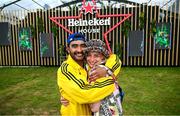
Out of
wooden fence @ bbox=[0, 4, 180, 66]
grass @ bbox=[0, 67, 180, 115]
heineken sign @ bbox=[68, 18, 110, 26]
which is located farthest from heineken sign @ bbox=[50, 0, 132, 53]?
grass @ bbox=[0, 67, 180, 115]

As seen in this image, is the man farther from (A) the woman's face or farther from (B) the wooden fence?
(B) the wooden fence

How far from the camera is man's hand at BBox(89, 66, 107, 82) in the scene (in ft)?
6.10

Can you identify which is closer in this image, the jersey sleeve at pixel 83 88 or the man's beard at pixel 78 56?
the jersey sleeve at pixel 83 88

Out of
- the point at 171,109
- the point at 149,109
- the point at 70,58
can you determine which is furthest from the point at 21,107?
the point at 70,58

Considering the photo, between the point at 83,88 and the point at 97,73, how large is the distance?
0.52 ft

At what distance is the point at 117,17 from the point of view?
463 inches

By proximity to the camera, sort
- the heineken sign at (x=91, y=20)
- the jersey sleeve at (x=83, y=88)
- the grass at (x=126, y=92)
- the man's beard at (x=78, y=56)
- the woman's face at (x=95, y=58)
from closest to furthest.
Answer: the jersey sleeve at (x=83, y=88), the woman's face at (x=95, y=58), the man's beard at (x=78, y=56), the grass at (x=126, y=92), the heineken sign at (x=91, y=20)

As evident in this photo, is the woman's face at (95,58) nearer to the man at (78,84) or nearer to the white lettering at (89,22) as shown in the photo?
the man at (78,84)

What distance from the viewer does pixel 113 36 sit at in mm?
11898

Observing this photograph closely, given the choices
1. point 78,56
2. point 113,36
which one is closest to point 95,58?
point 78,56

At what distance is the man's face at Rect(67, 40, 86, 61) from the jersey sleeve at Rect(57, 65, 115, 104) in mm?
176

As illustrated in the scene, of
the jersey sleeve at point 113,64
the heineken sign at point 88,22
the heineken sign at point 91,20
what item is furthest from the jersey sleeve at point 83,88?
the heineken sign at point 88,22

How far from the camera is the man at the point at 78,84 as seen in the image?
183 centimetres

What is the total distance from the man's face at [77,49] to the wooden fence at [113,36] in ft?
32.2
